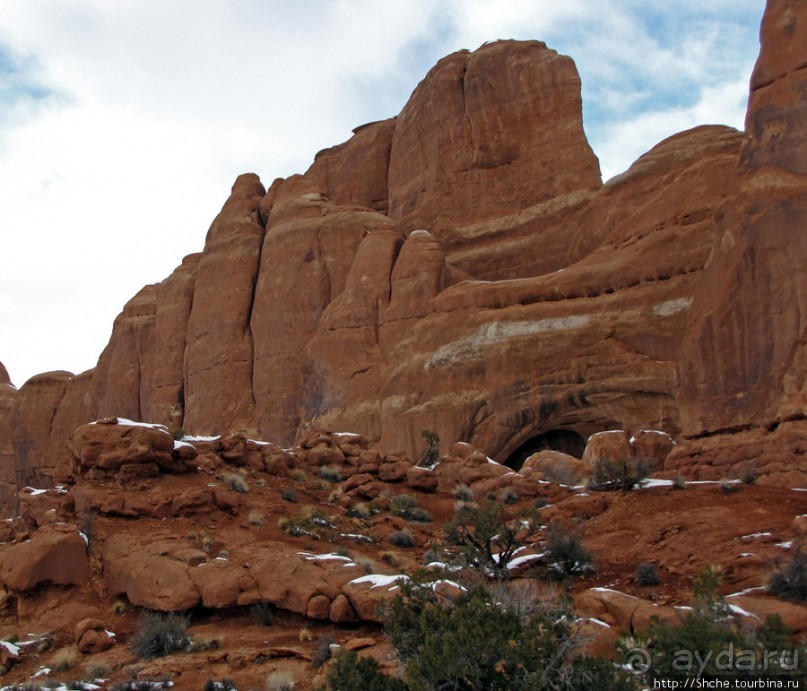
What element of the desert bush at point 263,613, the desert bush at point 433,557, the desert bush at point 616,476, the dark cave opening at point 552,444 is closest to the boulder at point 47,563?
the desert bush at point 263,613

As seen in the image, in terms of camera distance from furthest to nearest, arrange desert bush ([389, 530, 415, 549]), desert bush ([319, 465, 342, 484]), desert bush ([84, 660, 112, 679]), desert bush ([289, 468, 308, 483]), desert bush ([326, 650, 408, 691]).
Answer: desert bush ([319, 465, 342, 484]) → desert bush ([289, 468, 308, 483]) → desert bush ([389, 530, 415, 549]) → desert bush ([84, 660, 112, 679]) → desert bush ([326, 650, 408, 691])

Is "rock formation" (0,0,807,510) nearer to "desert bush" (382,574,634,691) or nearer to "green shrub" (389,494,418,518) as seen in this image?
"green shrub" (389,494,418,518)

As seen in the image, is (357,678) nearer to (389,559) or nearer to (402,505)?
(389,559)

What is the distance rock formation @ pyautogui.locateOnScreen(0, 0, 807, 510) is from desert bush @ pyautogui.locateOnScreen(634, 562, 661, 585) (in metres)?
5.24

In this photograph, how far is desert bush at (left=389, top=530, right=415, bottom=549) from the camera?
15.9 m

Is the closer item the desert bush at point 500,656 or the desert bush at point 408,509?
the desert bush at point 500,656

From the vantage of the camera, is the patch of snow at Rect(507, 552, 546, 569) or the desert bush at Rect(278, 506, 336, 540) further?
the desert bush at Rect(278, 506, 336, 540)

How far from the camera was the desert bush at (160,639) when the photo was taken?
1124 cm

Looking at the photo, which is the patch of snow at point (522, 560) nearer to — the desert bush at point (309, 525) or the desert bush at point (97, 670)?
the desert bush at point (309, 525)

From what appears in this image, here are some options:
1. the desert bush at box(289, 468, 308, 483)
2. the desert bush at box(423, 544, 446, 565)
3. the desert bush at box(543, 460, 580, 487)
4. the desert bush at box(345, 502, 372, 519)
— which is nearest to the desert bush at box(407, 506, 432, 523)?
the desert bush at box(345, 502, 372, 519)

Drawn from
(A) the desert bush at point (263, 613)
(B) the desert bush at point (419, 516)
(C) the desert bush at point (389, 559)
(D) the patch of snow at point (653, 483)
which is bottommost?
(A) the desert bush at point (263, 613)

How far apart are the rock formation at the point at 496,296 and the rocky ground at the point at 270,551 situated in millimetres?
3383

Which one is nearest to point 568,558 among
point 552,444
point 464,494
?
point 464,494

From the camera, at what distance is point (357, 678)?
314 inches
